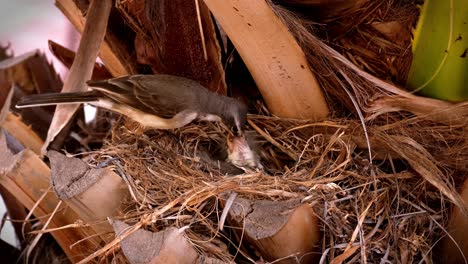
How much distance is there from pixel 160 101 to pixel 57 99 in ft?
0.93

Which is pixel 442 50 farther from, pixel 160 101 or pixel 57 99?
pixel 57 99

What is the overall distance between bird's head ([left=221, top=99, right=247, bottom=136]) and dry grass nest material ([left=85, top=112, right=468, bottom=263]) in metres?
0.10

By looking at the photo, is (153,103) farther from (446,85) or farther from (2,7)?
(2,7)

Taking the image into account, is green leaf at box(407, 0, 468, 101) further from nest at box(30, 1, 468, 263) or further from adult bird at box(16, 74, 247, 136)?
adult bird at box(16, 74, 247, 136)

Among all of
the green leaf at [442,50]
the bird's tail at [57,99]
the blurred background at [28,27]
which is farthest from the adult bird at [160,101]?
the blurred background at [28,27]

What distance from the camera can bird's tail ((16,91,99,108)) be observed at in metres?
1.93

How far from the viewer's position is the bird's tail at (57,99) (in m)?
1.93

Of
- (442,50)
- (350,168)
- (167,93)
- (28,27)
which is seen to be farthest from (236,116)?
(28,27)

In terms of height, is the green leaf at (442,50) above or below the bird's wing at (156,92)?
below

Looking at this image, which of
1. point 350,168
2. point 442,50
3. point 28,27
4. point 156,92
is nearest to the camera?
point 442,50

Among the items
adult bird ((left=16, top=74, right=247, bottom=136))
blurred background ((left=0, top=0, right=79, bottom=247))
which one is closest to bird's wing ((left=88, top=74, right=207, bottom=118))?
adult bird ((left=16, top=74, right=247, bottom=136))

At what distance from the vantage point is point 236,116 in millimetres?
2086

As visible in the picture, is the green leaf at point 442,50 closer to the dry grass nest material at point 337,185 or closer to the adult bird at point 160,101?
the dry grass nest material at point 337,185

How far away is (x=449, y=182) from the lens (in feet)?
5.66
